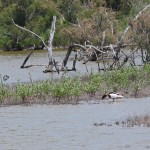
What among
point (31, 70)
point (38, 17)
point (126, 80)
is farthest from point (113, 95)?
point (38, 17)

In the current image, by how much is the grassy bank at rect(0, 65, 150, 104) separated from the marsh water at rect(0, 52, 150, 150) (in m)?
0.52

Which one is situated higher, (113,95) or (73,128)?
(113,95)

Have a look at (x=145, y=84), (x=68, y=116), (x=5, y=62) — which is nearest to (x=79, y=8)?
(x=5, y=62)

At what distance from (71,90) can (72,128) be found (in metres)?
4.98

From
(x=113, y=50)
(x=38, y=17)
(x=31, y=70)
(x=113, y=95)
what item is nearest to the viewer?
(x=113, y=95)

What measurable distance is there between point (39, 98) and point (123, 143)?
27.8 ft

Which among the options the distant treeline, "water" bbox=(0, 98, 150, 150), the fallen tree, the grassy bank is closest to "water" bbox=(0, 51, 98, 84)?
the fallen tree

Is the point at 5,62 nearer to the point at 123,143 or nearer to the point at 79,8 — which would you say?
the point at 79,8

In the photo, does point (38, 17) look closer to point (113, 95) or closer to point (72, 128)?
point (113, 95)

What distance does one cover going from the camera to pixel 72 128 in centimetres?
1942

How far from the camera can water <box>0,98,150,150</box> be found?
16.9m

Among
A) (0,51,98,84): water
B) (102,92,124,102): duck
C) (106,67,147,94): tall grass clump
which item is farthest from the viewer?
(0,51,98,84): water

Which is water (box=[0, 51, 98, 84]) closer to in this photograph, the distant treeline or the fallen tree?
the fallen tree

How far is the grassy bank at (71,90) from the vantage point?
2444 cm
